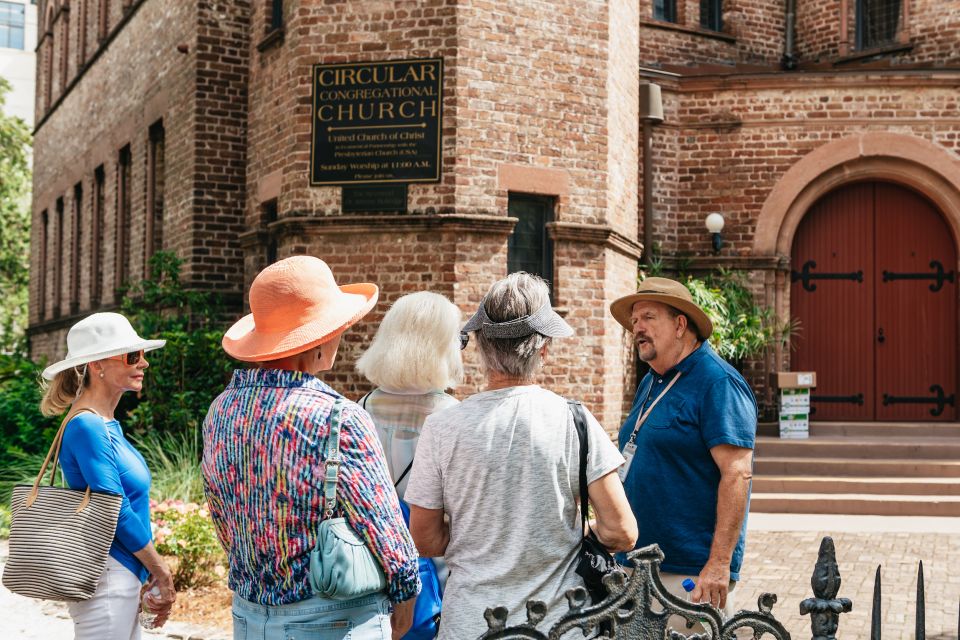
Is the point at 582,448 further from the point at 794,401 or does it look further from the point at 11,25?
the point at 11,25

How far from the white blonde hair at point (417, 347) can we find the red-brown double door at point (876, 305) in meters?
10.3

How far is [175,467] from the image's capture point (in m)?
9.29

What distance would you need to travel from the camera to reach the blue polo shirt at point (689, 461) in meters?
3.37

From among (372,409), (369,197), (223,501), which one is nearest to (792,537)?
(369,197)

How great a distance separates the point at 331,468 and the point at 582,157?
27.9 feet

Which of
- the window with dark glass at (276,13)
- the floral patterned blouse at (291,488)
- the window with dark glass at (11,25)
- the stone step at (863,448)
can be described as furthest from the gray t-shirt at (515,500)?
the window with dark glass at (11,25)

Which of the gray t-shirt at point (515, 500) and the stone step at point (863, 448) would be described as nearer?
the gray t-shirt at point (515, 500)

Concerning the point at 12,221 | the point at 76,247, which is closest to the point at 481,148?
the point at 76,247

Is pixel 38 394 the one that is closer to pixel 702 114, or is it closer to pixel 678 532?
pixel 702 114

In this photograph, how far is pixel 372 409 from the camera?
3.41 meters

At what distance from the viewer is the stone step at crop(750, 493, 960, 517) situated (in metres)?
9.55

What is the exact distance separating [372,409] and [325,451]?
97 centimetres

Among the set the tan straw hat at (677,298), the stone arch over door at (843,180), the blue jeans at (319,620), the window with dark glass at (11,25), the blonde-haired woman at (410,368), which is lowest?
the blue jeans at (319,620)

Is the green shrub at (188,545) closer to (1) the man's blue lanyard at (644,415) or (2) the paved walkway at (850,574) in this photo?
(2) the paved walkway at (850,574)
